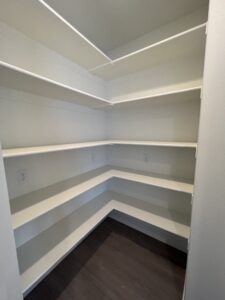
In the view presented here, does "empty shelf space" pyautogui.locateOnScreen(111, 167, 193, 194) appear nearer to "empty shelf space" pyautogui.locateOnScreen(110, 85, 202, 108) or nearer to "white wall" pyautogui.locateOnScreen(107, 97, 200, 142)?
"white wall" pyautogui.locateOnScreen(107, 97, 200, 142)

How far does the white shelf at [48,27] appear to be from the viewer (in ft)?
2.96

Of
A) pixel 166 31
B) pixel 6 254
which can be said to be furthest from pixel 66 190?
pixel 166 31

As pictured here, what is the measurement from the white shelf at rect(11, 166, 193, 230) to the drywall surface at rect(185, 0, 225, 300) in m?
0.48

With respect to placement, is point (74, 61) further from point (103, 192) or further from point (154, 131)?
point (103, 192)

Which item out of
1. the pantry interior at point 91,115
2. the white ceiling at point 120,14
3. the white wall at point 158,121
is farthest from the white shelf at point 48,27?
the white wall at point 158,121

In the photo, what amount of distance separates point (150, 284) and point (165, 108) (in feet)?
6.28

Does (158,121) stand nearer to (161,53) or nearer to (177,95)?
(177,95)

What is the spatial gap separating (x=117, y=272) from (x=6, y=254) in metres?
1.15

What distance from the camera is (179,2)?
134cm

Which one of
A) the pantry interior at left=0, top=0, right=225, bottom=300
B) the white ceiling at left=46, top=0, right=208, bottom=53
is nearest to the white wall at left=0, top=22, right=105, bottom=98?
the pantry interior at left=0, top=0, right=225, bottom=300

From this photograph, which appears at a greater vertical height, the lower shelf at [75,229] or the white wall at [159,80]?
the white wall at [159,80]

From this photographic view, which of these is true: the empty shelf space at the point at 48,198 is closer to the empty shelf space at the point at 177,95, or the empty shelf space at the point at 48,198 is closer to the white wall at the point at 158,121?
the white wall at the point at 158,121

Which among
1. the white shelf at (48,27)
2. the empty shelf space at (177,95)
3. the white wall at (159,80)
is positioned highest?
the white shelf at (48,27)

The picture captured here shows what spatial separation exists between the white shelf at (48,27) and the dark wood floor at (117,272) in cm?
229
